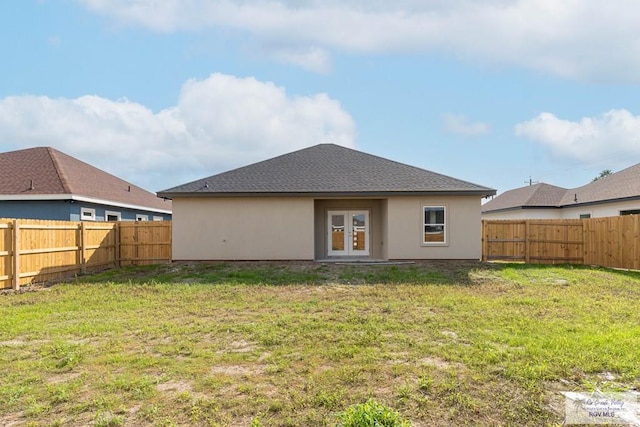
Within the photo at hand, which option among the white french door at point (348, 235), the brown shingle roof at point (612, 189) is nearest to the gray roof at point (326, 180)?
the white french door at point (348, 235)

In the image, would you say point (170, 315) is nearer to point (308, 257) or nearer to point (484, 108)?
point (308, 257)

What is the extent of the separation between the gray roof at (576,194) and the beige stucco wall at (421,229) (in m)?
7.77

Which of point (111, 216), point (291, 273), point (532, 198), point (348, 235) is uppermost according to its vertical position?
point (532, 198)

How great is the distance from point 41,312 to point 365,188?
1041cm

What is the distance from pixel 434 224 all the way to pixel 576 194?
1418cm

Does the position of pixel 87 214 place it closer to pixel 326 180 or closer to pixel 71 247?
pixel 71 247

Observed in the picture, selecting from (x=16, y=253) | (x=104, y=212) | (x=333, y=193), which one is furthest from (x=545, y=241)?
(x=104, y=212)

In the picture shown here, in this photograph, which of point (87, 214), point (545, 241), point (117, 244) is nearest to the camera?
point (117, 244)

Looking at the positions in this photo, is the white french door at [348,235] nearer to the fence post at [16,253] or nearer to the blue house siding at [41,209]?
the fence post at [16,253]

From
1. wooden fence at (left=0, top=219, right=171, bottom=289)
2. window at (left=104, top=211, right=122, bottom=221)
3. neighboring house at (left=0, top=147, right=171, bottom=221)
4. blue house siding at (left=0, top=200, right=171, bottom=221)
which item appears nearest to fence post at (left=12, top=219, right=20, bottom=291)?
wooden fence at (left=0, top=219, right=171, bottom=289)

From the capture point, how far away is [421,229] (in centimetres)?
1478

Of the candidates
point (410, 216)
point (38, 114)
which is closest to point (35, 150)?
point (38, 114)

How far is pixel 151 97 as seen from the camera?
1477 centimetres

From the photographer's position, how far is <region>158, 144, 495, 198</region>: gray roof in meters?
14.4
